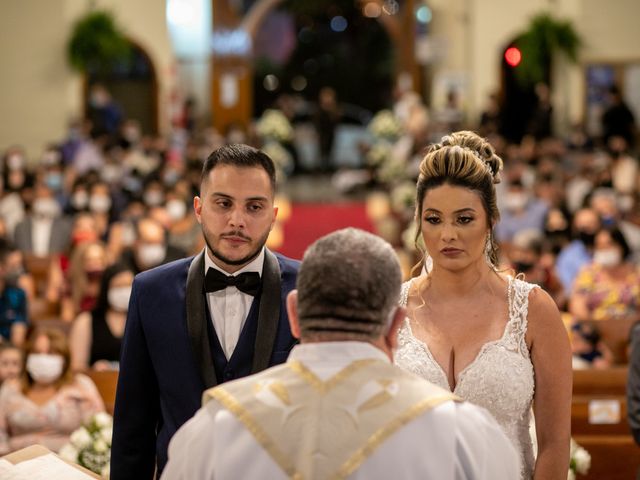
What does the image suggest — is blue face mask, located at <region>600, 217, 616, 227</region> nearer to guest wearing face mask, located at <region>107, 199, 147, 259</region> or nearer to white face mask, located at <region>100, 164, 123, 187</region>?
guest wearing face mask, located at <region>107, 199, 147, 259</region>

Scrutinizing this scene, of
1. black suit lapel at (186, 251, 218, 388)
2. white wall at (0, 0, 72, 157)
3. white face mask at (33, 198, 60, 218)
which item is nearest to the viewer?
black suit lapel at (186, 251, 218, 388)

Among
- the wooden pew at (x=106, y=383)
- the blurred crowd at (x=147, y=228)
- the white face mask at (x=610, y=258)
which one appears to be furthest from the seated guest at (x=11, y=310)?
the white face mask at (x=610, y=258)

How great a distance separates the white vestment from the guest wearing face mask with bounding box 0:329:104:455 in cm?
463

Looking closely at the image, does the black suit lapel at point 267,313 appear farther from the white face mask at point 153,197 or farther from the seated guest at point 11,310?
the white face mask at point 153,197

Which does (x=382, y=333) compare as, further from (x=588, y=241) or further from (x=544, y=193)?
(x=544, y=193)

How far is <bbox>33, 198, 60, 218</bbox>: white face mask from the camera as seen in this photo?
14.9 metres

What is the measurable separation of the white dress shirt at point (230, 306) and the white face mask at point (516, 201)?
11.6m

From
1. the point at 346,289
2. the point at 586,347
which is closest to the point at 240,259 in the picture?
the point at 346,289

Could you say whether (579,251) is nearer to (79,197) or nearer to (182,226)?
(182,226)

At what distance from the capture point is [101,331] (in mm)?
8367

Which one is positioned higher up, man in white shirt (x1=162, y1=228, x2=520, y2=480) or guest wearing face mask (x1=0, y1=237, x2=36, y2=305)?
man in white shirt (x1=162, y1=228, x2=520, y2=480)

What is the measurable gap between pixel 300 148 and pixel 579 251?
14.2m

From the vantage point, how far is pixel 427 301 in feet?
13.1

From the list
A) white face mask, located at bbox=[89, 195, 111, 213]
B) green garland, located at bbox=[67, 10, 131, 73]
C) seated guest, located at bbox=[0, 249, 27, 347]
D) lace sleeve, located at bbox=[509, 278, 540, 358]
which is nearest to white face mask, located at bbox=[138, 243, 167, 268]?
seated guest, located at bbox=[0, 249, 27, 347]
